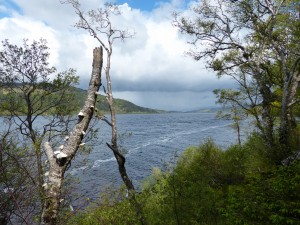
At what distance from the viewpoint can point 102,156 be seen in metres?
70.7

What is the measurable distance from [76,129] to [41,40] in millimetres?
16441

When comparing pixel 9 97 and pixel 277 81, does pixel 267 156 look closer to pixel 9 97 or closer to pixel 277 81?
pixel 277 81

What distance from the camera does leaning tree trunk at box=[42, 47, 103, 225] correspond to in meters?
7.70

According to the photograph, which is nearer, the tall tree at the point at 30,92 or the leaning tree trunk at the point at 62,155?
the leaning tree trunk at the point at 62,155

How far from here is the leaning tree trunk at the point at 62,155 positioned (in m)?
7.70

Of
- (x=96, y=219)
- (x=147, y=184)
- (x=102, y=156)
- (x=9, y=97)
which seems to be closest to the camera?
(x=96, y=219)

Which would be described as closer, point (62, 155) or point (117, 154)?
point (62, 155)

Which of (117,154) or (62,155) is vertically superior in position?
(62,155)

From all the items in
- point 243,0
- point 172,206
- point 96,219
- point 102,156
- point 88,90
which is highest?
point 243,0

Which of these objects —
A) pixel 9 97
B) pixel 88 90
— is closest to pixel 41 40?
pixel 9 97

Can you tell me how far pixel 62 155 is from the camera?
815cm

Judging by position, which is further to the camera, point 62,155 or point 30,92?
point 30,92

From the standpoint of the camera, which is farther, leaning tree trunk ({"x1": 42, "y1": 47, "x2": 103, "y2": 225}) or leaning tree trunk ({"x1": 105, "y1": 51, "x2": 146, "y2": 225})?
leaning tree trunk ({"x1": 105, "y1": 51, "x2": 146, "y2": 225})

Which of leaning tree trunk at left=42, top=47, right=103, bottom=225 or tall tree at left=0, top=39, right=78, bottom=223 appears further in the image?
tall tree at left=0, top=39, right=78, bottom=223
